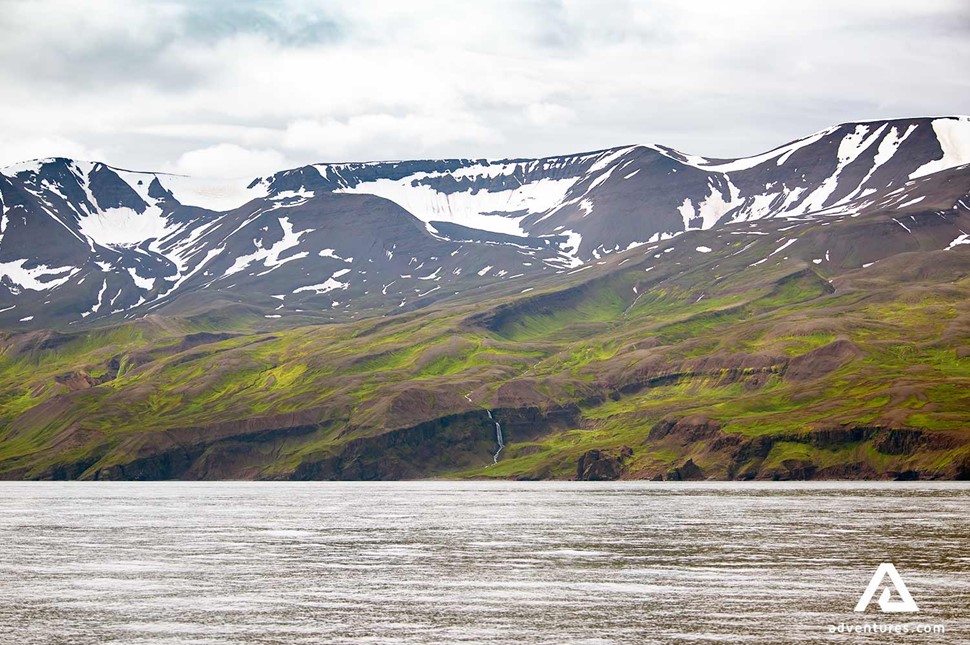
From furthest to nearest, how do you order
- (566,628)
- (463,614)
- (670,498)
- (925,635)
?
(670,498), (463,614), (566,628), (925,635)

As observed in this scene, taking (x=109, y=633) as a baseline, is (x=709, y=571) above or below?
below

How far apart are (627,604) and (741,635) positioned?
13495 mm

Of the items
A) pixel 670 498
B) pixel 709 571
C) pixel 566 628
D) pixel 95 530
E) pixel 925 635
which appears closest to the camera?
pixel 925 635

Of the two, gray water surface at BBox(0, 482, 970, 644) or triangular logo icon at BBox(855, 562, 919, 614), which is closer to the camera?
gray water surface at BBox(0, 482, 970, 644)

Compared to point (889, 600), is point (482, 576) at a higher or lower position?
lower

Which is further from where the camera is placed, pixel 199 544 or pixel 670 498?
pixel 670 498

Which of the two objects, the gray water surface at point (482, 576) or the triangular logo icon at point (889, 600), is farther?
the triangular logo icon at point (889, 600)

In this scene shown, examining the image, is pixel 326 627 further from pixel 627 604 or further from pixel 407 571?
A: pixel 407 571

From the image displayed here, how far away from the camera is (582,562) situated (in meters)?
102

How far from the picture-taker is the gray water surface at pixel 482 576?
6938 centimetres

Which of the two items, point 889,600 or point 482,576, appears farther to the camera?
point 482,576

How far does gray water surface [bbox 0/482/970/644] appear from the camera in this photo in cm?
6938

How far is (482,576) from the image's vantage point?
92.9 meters

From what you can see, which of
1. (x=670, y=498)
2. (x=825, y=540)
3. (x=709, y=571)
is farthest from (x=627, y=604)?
(x=670, y=498)
